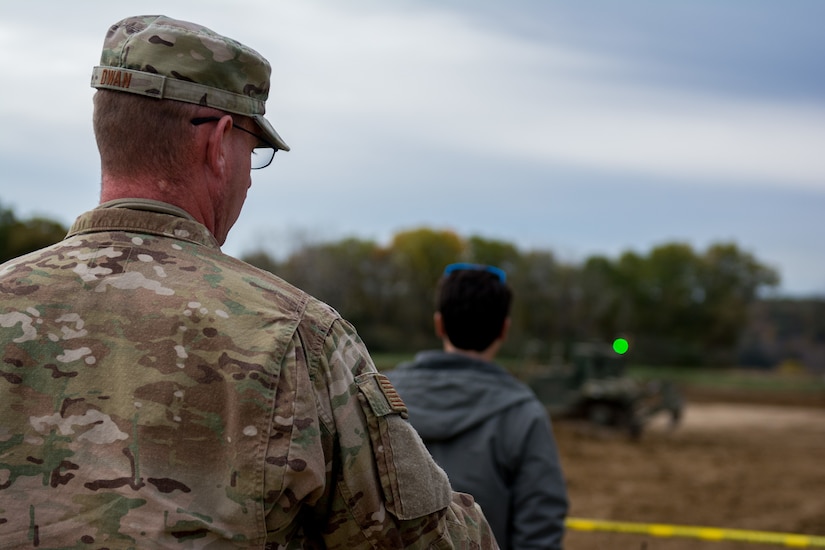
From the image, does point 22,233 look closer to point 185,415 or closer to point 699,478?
point 699,478

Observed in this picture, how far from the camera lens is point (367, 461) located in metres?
1.67

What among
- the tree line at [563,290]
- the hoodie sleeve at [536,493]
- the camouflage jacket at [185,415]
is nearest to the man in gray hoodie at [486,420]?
the hoodie sleeve at [536,493]

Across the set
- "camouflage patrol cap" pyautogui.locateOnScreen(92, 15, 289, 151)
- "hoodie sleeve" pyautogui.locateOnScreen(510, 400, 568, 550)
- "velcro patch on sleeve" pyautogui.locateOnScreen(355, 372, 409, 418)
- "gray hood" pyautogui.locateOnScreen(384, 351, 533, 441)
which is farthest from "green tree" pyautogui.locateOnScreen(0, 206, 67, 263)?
"velcro patch on sleeve" pyautogui.locateOnScreen(355, 372, 409, 418)

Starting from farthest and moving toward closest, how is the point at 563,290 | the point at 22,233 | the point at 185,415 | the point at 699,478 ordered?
1. the point at 563,290
2. the point at 22,233
3. the point at 699,478
4. the point at 185,415

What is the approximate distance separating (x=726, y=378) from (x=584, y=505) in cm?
2986

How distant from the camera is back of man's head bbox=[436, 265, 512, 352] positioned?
3197 millimetres

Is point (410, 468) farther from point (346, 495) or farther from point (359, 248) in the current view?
point (359, 248)

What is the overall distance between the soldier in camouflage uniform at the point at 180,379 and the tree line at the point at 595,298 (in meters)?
35.1

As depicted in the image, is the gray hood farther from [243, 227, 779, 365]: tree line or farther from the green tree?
[243, 227, 779, 365]: tree line

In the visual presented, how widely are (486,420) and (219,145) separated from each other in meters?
1.66

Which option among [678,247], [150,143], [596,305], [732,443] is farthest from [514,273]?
[150,143]

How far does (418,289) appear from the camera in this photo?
1805 inches

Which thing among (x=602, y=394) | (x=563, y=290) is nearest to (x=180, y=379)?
(x=602, y=394)

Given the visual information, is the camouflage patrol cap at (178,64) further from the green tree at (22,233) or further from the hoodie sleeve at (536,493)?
the green tree at (22,233)
